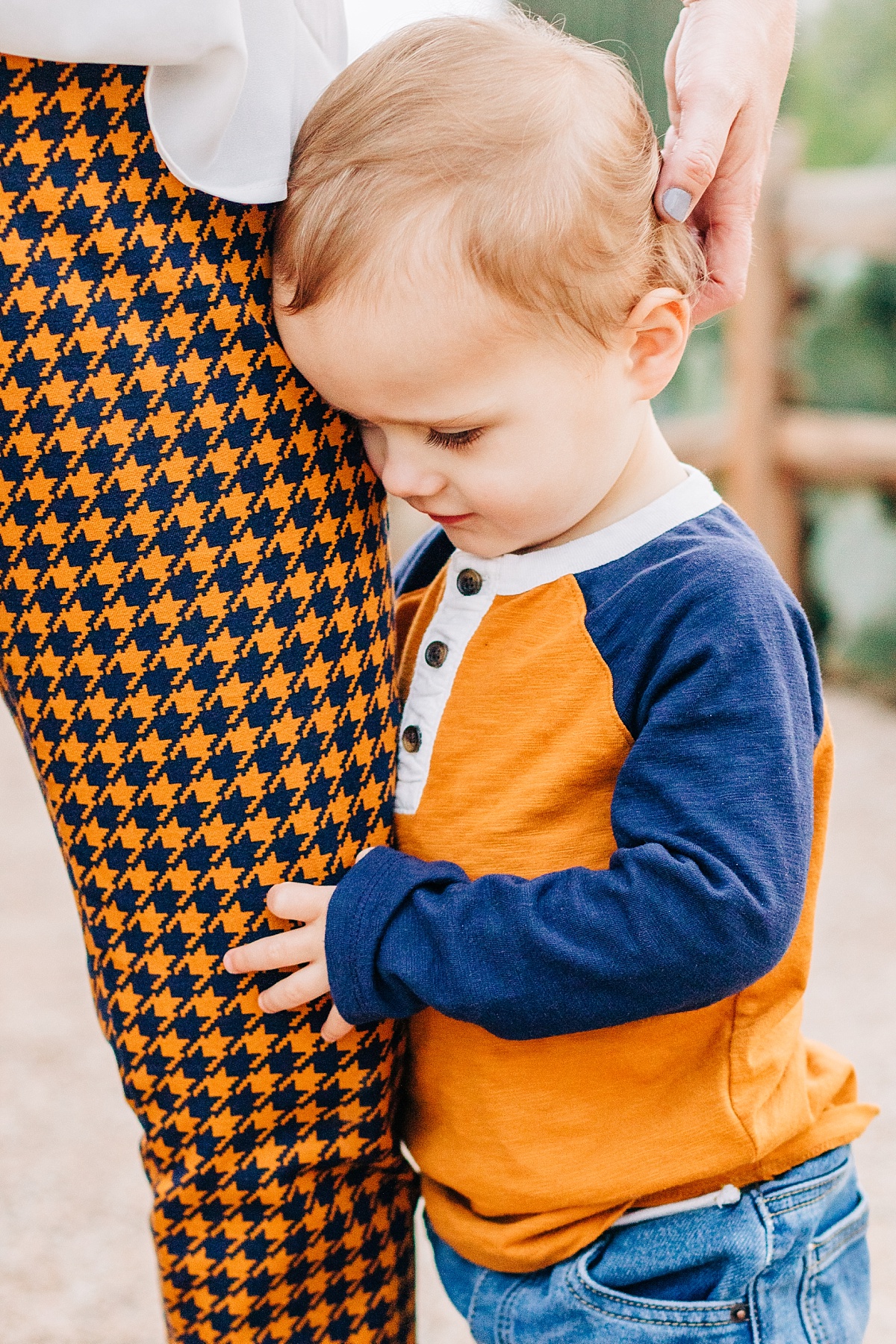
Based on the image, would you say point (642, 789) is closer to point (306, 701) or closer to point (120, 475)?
point (306, 701)

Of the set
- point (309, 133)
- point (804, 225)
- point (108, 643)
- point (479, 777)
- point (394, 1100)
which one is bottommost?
point (804, 225)

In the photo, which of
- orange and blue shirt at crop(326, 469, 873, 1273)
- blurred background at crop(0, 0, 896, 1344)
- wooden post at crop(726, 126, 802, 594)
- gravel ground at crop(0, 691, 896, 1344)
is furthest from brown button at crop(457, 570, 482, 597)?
wooden post at crop(726, 126, 802, 594)

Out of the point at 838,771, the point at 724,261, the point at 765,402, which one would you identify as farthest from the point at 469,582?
the point at 765,402

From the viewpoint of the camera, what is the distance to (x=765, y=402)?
3953mm

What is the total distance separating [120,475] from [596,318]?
1.05 ft

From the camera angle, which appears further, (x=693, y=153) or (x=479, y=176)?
(x=693, y=153)

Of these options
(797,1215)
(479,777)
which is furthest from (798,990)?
(479,777)

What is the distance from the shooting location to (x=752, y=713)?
78 centimetres

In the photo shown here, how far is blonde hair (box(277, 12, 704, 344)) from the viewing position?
30.0 inches

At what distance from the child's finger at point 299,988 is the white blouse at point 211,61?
50cm

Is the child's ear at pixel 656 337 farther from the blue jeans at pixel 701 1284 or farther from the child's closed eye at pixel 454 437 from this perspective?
the blue jeans at pixel 701 1284

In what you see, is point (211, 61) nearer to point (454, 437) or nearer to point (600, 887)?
point (454, 437)

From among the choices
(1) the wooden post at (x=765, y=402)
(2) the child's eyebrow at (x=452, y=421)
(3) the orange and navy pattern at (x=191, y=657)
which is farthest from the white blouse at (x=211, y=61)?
(1) the wooden post at (x=765, y=402)

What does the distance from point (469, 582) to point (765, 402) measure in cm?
329
